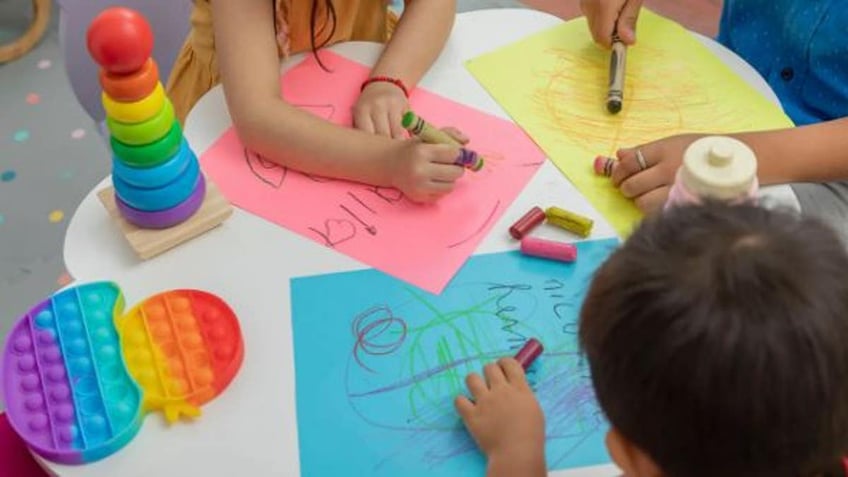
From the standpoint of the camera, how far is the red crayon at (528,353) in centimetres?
70

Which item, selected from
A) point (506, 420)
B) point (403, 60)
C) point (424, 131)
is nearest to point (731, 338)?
point (506, 420)

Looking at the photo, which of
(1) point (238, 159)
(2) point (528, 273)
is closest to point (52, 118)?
(1) point (238, 159)

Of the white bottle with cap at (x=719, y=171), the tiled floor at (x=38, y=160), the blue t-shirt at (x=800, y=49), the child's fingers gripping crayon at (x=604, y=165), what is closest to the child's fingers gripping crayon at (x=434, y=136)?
the child's fingers gripping crayon at (x=604, y=165)

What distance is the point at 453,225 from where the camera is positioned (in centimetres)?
81

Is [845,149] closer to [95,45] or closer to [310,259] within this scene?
[310,259]

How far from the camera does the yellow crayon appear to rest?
791mm

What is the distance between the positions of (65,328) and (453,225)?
1.07 feet

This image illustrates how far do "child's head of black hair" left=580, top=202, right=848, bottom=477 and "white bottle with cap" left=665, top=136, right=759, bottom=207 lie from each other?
15 cm

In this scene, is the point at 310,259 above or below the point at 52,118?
above

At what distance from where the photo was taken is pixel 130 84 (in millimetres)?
711

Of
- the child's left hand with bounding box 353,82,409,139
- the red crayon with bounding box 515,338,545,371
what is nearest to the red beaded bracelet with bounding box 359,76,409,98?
the child's left hand with bounding box 353,82,409,139

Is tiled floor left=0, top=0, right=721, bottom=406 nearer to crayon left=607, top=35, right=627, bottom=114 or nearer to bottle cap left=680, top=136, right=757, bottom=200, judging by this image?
crayon left=607, top=35, right=627, bottom=114

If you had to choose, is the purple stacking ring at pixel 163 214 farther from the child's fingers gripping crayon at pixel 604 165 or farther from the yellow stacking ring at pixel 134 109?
the child's fingers gripping crayon at pixel 604 165

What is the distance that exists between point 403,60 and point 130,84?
31cm
